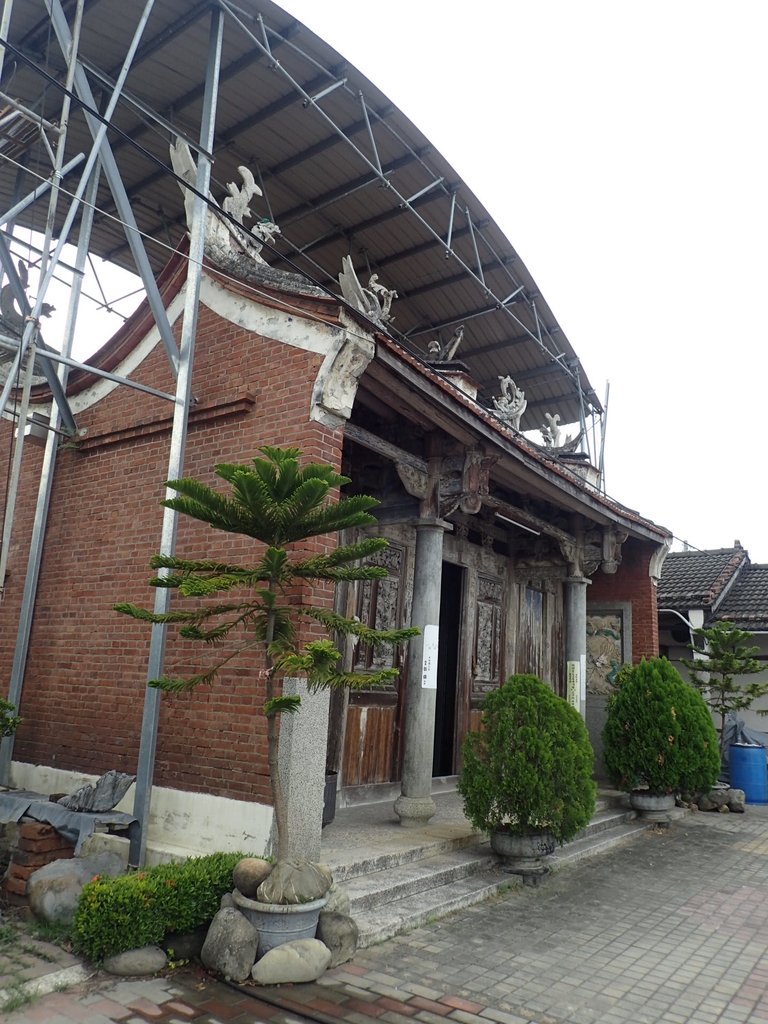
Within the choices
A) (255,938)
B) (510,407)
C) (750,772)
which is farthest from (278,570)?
(750,772)

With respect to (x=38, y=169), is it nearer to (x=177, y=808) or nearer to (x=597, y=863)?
(x=177, y=808)

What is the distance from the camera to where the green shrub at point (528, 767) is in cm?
601

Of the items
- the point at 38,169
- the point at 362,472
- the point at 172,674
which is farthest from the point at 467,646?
the point at 38,169

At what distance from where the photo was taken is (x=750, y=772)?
38.1ft

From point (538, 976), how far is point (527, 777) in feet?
5.82

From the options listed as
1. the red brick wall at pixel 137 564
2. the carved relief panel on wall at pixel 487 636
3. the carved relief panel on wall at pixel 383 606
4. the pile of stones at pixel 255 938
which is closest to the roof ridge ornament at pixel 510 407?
the carved relief panel on wall at pixel 487 636

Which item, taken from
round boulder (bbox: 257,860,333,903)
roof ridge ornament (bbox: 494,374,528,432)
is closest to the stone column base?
round boulder (bbox: 257,860,333,903)

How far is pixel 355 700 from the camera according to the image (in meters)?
7.99

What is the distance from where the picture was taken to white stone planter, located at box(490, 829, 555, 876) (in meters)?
6.13

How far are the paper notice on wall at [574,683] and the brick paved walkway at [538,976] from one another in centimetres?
365

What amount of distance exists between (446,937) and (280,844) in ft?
4.62

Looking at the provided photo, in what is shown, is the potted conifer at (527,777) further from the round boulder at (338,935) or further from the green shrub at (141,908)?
the green shrub at (141,908)

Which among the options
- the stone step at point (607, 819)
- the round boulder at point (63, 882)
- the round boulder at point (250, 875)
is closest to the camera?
the round boulder at point (250, 875)

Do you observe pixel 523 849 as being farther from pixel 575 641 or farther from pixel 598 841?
pixel 575 641
